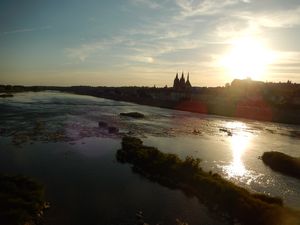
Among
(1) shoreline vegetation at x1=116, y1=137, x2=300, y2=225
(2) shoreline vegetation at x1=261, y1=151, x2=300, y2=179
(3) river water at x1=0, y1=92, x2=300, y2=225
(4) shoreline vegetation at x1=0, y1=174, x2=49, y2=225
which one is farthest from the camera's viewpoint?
(2) shoreline vegetation at x1=261, y1=151, x2=300, y2=179

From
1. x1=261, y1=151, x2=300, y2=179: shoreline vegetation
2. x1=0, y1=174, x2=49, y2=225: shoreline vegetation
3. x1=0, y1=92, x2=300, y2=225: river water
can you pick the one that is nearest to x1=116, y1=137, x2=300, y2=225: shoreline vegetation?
x1=0, y1=92, x2=300, y2=225: river water

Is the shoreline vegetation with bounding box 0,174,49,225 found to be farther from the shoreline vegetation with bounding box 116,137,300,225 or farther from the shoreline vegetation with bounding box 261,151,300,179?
the shoreline vegetation with bounding box 261,151,300,179

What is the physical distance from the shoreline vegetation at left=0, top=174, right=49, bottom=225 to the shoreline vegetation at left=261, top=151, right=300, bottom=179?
85.2 feet

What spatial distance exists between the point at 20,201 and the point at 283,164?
2949 centimetres

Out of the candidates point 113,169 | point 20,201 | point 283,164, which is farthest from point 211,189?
point 283,164

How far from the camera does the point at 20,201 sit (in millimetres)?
22047

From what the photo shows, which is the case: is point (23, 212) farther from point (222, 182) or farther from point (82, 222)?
point (222, 182)

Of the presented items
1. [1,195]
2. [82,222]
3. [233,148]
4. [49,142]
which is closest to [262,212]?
[82,222]

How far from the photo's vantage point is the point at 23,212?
2095 centimetres

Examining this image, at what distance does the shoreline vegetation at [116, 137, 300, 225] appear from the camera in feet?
74.0

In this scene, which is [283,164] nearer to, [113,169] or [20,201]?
[113,169]

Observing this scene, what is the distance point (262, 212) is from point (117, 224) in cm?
969

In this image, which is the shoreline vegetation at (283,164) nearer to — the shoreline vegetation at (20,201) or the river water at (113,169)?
the river water at (113,169)

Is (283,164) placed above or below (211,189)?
below
